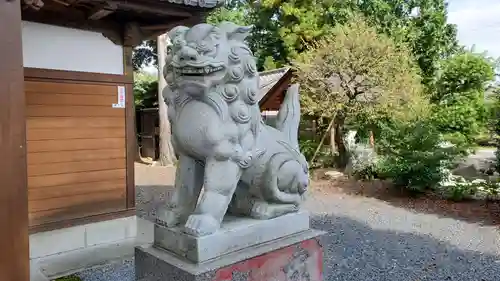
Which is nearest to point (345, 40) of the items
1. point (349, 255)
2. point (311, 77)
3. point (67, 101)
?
point (311, 77)

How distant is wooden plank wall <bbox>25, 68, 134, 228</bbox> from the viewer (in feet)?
12.6

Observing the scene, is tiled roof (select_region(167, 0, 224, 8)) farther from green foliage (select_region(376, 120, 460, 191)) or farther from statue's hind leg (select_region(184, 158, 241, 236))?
green foliage (select_region(376, 120, 460, 191))

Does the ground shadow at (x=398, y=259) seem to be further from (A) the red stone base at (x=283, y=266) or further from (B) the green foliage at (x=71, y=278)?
(B) the green foliage at (x=71, y=278)

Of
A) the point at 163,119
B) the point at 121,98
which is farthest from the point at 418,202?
the point at 163,119

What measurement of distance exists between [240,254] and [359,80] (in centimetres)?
677

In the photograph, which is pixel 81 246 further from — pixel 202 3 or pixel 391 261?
pixel 391 261

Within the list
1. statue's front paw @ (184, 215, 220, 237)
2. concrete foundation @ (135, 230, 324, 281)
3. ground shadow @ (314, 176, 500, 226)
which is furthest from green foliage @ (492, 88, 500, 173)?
statue's front paw @ (184, 215, 220, 237)

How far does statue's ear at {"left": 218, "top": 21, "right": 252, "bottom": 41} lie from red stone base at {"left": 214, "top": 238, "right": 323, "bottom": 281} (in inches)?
39.3

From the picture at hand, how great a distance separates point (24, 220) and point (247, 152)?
102cm

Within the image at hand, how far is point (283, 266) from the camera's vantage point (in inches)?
76.4

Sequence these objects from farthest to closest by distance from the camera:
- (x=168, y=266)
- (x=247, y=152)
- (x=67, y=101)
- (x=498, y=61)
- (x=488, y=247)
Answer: (x=498, y=61) → (x=488, y=247) → (x=67, y=101) → (x=247, y=152) → (x=168, y=266)

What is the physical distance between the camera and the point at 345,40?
805 centimetres

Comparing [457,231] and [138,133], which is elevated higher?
[138,133]

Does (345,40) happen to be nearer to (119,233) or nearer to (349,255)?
(349,255)
